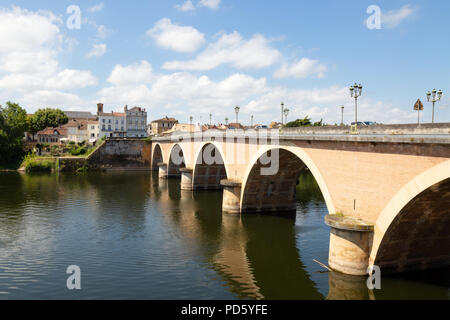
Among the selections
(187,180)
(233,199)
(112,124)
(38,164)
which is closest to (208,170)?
(187,180)

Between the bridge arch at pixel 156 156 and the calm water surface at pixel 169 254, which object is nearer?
the calm water surface at pixel 169 254

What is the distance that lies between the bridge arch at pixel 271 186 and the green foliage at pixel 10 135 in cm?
5733

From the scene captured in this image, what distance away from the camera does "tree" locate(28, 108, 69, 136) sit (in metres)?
91.8

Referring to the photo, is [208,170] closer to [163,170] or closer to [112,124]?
[163,170]

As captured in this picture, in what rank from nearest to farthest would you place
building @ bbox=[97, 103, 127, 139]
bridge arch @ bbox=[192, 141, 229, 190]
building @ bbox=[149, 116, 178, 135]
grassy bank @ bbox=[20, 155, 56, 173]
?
1. bridge arch @ bbox=[192, 141, 229, 190]
2. grassy bank @ bbox=[20, 155, 56, 173]
3. building @ bbox=[97, 103, 127, 139]
4. building @ bbox=[149, 116, 178, 135]

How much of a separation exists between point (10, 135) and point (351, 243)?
2877 inches

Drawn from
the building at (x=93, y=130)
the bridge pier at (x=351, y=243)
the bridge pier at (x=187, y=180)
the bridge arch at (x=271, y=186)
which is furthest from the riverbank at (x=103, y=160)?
the bridge pier at (x=351, y=243)

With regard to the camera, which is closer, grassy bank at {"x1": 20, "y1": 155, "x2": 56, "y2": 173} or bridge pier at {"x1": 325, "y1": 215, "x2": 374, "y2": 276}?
bridge pier at {"x1": 325, "y1": 215, "x2": 374, "y2": 276}

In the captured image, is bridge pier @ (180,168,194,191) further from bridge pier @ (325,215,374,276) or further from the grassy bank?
the grassy bank

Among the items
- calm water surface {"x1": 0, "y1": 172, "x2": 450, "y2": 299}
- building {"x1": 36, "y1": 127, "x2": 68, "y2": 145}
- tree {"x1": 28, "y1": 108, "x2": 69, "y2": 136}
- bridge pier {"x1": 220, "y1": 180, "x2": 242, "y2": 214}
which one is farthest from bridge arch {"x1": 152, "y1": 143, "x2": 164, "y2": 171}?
bridge pier {"x1": 220, "y1": 180, "x2": 242, "y2": 214}

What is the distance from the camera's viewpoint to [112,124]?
91312mm

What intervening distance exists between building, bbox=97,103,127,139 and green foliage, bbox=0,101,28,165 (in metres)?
18.0

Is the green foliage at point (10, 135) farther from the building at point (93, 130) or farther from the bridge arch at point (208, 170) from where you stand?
the bridge arch at point (208, 170)

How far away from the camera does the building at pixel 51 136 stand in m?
85.6
